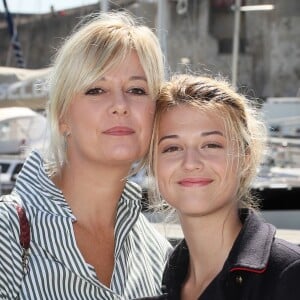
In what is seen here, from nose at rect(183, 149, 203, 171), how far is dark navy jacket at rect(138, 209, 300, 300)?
0.60 feet

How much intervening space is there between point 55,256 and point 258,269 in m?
0.64

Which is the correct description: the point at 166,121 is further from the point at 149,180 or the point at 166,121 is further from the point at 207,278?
the point at 207,278

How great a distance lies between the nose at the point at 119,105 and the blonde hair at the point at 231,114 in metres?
0.11

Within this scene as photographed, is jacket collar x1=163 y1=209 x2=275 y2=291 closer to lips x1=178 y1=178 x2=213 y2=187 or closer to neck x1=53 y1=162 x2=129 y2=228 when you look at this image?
lips x1=178 y1=178 x2=213 y2=187

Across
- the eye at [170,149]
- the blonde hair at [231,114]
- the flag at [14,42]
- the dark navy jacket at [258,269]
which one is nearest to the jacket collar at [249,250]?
the dark navy jacket at [258,269]

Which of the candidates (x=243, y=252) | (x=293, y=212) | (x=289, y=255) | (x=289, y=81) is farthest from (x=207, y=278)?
(x=289, y=81)

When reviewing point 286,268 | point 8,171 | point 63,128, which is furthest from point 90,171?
point 8,171

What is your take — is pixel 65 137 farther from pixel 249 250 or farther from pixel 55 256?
pixel 249 250

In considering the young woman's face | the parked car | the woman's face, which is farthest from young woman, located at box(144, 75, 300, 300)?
the parked car

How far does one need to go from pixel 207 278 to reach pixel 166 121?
1.43 ft

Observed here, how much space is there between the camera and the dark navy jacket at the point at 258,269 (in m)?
1.44

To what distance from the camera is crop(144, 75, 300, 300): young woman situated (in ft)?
5.67

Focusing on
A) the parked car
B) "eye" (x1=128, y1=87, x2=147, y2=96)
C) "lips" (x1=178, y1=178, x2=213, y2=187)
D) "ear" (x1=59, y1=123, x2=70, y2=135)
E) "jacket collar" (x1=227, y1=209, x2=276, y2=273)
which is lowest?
the parked car

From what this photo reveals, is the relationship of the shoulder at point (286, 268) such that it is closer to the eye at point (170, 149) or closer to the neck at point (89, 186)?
the eye at point (170, 149)
